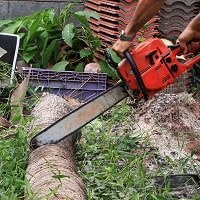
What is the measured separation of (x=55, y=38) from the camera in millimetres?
6652

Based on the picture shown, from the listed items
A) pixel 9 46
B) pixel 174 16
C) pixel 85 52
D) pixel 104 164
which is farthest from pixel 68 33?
pixel 104 164

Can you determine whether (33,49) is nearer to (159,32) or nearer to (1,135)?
(159,32)

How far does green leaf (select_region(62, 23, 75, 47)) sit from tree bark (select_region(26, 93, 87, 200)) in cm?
179

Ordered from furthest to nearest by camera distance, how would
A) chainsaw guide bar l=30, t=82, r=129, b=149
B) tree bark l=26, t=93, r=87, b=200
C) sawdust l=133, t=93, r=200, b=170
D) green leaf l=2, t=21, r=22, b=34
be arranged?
green leaf l=2, t=21, r=22, b=34 < sawdust l=133, t=93, r=200, b=170 < chainsaw guide bar l=30, t=82, r=129, b=149 < tree bark l=26, t=93, r=87, b=200

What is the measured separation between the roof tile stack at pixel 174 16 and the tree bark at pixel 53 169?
2409 mm

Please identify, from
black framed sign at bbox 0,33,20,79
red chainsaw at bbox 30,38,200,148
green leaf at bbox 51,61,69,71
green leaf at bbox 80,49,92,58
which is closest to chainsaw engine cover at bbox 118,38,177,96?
red chainsaw at bbox 30,38,200,148

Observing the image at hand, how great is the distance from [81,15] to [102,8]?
26cm

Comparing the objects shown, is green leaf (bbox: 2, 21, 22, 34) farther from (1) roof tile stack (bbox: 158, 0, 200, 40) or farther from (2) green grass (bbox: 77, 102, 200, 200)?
(2) green grass (bbox: 77, 102, 200, 200)

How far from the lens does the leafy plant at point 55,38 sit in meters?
6.44

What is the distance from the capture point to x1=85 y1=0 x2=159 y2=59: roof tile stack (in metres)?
6.41

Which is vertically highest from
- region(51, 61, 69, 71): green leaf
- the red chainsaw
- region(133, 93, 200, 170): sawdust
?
the red chainsaw

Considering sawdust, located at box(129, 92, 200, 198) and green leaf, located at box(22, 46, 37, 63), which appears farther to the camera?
green leaf, located at box(22, 46, 37, 63)

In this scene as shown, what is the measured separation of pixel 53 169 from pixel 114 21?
3239 mm

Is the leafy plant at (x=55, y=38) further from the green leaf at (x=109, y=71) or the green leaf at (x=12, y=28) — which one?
the green leaf at (x=109, y=71)
